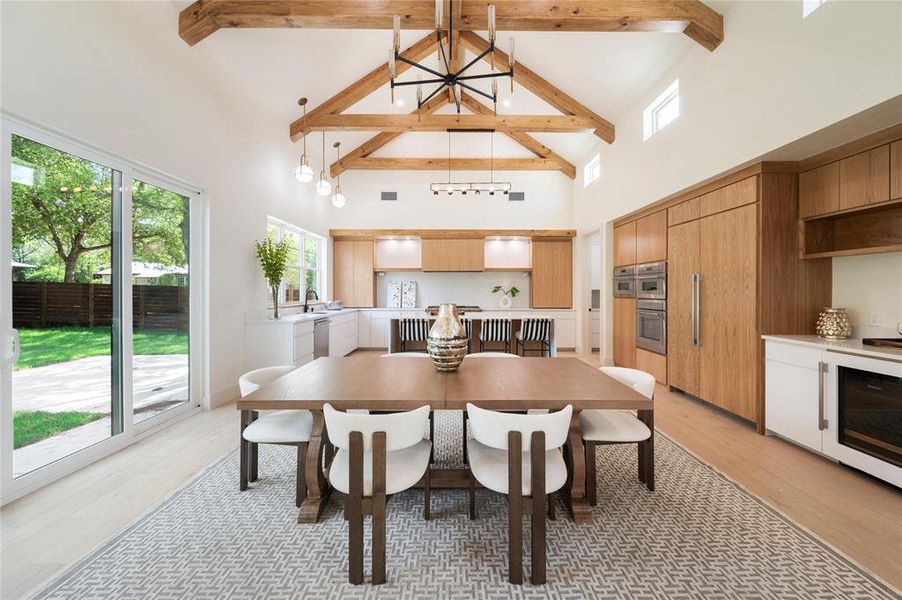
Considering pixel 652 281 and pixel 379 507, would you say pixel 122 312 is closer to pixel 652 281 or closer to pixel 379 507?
pixel 379 507

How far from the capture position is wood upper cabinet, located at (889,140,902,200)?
2.29m

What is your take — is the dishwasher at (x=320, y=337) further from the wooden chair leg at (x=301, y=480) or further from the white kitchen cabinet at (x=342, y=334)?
the wooden chair leg at (x=301, y=480)

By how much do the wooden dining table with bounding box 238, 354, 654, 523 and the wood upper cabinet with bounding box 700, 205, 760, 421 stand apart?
1688 millimetres

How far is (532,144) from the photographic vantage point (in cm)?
682

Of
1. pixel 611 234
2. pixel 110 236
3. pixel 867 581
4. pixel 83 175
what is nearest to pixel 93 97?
pixel 83 175

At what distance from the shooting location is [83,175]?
8.16 ft

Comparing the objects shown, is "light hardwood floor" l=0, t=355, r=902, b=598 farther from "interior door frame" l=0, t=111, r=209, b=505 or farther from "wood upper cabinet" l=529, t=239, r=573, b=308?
"wood upper cabinet" l=529, t=239, r=573, b=308

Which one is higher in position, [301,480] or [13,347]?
[13,347]

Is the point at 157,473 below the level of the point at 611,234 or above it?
below

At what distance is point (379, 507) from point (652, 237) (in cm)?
453

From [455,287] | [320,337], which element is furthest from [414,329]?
[455,287]

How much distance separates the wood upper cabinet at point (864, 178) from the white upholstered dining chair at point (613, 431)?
6.77 ft

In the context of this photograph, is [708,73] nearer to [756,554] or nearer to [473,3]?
[473,3]

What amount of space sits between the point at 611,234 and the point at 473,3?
369cm
